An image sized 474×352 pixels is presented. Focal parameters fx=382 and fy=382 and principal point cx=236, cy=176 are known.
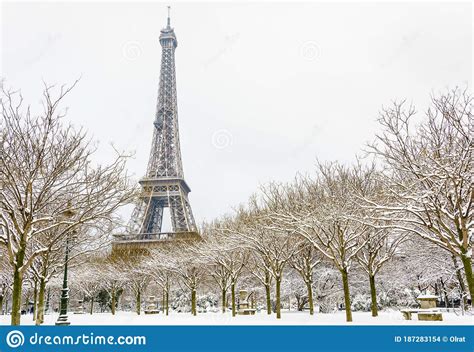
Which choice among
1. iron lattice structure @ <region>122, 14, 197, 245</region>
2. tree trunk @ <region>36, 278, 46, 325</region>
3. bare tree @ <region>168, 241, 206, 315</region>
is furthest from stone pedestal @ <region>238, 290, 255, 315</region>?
iron lattice structure @ <region>122, 14, 197, 245</region>

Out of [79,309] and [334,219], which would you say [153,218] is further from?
[334,219]

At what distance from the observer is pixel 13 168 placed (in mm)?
10398

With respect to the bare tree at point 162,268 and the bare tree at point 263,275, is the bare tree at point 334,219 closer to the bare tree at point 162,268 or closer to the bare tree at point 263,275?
the bare tree at point 263,275

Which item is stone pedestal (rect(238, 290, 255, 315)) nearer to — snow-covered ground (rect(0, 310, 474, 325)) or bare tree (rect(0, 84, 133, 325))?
snow-covered ground (rect(0, 310, 474, 325))

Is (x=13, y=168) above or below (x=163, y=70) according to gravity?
below

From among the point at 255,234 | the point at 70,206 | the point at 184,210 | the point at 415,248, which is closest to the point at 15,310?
the point at 70,206

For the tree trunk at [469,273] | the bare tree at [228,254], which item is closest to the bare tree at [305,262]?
the bare tree at [228,254]

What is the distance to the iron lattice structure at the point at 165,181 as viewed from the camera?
50.2 metres

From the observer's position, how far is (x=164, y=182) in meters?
54.7
